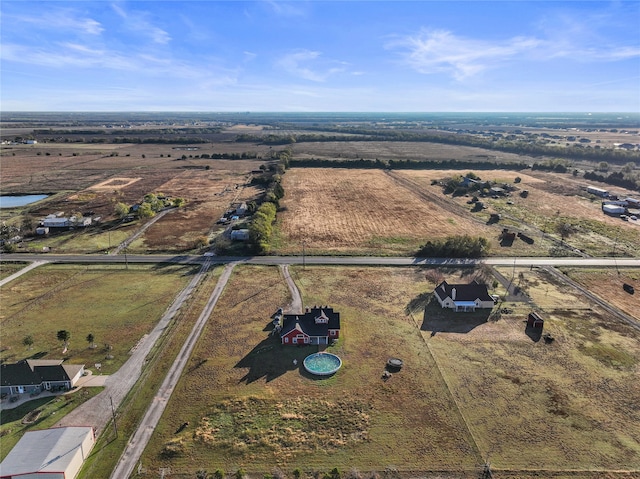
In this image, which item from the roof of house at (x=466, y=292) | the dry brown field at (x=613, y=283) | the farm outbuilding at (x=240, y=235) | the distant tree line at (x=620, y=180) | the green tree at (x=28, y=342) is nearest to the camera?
the green tree at (x=28, y=342)

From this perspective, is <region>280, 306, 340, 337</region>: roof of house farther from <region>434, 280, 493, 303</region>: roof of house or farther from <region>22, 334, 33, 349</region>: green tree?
<region>22, 334, 33, 349</region>: green tree

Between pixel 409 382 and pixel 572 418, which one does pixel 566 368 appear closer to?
pixel 572 418

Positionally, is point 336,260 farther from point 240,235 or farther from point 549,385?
point 549,385

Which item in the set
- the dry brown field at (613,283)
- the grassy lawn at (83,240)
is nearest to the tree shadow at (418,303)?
the dry brown field at (613,283)

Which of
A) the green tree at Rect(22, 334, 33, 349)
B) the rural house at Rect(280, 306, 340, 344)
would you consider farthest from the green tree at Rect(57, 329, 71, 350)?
the rural house at Rect(280, 306, 340, 344)

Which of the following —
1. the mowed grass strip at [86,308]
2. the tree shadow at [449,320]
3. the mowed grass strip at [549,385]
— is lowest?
the mowed grass strip at [549,385]

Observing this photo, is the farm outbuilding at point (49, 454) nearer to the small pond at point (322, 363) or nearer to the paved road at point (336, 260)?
the small pond at point (322, 363)

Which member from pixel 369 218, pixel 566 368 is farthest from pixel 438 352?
pixel 369 218
